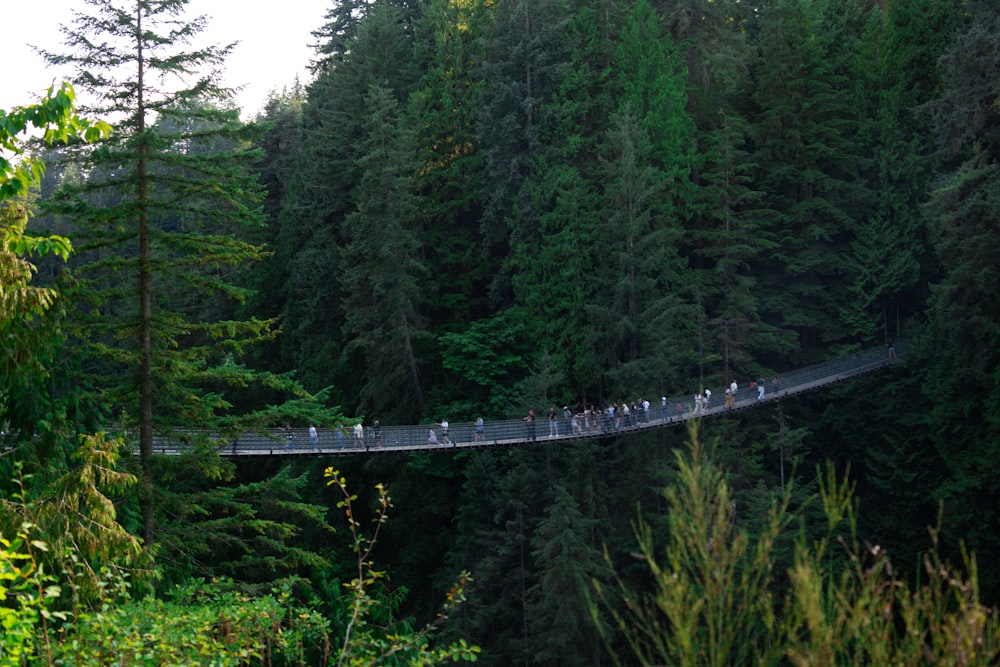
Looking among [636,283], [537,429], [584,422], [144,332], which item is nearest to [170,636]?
[144,332]

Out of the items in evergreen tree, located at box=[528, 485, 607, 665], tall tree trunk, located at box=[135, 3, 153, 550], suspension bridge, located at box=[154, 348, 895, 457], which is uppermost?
tall tree trunk, located at box=[135, 3, 153, 550]

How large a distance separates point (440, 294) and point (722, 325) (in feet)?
33.5

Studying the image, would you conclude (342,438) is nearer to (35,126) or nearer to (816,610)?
(35,126)

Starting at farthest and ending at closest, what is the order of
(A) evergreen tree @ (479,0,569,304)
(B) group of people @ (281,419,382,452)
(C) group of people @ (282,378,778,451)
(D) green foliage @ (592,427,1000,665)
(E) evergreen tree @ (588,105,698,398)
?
(A) evergreen tree @ (479,0,569,304) → (E) evergreen tree @ (588,105,698,398) → (C) group of people @ (282,378,778,451) → (B) group of people @ (281,419,382,452) → (D) green foliage @ (592,427,1000,665)

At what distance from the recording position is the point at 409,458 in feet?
95.3

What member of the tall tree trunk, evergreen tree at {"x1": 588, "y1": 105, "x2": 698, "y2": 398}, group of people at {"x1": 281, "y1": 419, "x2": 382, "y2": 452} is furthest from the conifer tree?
evergreen tree at {"x1": 588, "y1": 105, "x2": 698, "y2": 398}

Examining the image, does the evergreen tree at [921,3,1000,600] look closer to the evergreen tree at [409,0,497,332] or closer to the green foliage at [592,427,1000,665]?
the evergreen tree at [409,0,497,332]

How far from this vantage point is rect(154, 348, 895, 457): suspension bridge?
2139 cm

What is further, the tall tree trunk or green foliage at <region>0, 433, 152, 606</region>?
the tall tree trunk

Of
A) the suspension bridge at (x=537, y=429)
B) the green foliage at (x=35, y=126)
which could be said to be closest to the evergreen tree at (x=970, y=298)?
the suspension bridge at (x=537, y=429)

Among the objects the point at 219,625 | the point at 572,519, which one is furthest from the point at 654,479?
the point at 219,625

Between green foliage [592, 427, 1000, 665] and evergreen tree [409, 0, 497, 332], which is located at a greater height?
evergreen tree [409, 0, 497, 332]

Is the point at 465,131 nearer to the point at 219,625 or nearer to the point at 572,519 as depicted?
the point at 572,519

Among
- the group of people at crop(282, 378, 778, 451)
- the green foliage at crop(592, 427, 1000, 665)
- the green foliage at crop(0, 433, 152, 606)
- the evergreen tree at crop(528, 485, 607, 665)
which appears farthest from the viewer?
the group of people at crop(282, 378, 778, 451)
